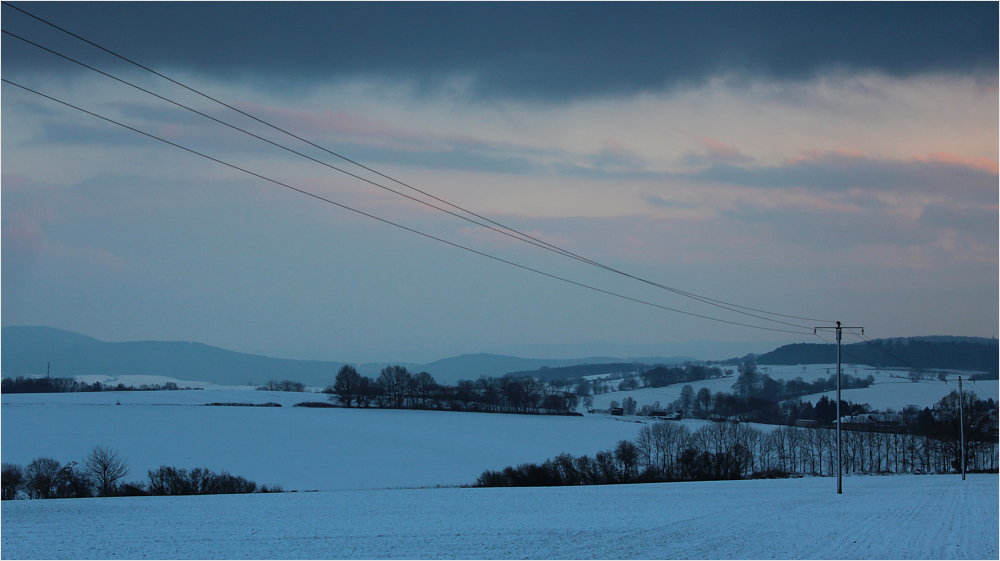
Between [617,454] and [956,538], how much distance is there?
40.3 metres

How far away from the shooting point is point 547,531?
22891 mm

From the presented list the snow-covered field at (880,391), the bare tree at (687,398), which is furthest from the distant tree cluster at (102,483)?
the bare tree at (687,398)

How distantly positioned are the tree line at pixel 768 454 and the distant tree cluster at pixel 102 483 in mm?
18365

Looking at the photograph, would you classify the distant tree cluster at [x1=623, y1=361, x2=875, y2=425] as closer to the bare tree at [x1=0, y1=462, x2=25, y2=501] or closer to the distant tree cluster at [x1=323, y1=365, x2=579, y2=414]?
the distant tree cluster at [x1=323, y1=365, x2=579, y2=414]

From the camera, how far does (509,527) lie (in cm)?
2372

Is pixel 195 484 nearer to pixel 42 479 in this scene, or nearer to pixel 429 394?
Answer: pixel 42 479

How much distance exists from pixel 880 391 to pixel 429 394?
344 feet

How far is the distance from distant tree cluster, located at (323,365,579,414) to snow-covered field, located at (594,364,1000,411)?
3362 cm

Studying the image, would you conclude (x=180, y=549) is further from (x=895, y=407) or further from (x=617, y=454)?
(x=895, y=407)

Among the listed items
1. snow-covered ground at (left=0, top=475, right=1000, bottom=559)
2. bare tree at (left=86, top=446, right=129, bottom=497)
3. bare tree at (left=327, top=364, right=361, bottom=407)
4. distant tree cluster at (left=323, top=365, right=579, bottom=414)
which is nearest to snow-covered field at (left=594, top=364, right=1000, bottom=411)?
distant tree cluster at (left=323, top=365, right=579, bottom=414)

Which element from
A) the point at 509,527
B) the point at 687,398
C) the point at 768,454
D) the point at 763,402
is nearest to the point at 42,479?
the point at 509,527

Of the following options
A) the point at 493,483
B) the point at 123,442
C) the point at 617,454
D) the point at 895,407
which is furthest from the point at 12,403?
the point at 895,407

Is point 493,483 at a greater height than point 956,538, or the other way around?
point 956,538

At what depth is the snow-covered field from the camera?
131m
